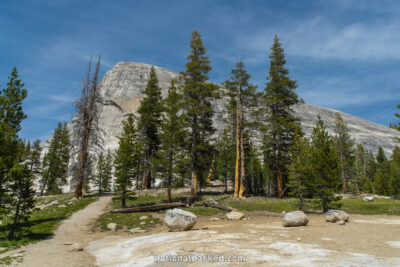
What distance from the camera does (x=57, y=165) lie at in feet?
128

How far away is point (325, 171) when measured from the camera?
54.7 ft

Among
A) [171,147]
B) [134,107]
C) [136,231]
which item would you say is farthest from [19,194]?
[134,107]

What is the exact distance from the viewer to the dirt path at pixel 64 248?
7.33 meters

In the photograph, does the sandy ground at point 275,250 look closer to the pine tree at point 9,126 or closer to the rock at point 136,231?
the rock at point 136,231

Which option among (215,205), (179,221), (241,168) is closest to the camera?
(179,221)

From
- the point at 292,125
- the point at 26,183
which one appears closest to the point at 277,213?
the point at 292,125

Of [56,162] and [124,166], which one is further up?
[56,162]

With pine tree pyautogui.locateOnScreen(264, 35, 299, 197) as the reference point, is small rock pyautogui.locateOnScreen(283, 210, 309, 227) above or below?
below

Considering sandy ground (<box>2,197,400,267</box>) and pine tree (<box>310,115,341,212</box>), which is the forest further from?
sandy ground (<box>2,197,400,267</box>)

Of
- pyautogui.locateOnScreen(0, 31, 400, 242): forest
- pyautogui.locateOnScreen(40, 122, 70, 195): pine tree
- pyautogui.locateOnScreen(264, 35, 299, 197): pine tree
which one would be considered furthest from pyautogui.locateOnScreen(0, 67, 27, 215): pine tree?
pyautogui.locateOnScreen(40, 122, 70, 195): pine tree

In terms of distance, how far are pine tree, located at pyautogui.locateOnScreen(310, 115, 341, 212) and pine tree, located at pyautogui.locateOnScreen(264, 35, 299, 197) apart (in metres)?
8.65

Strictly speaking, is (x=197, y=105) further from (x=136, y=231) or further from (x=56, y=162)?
(x=56, y=162)

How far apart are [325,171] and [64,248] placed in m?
17.6

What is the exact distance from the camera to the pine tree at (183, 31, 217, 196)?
24.2 metres
